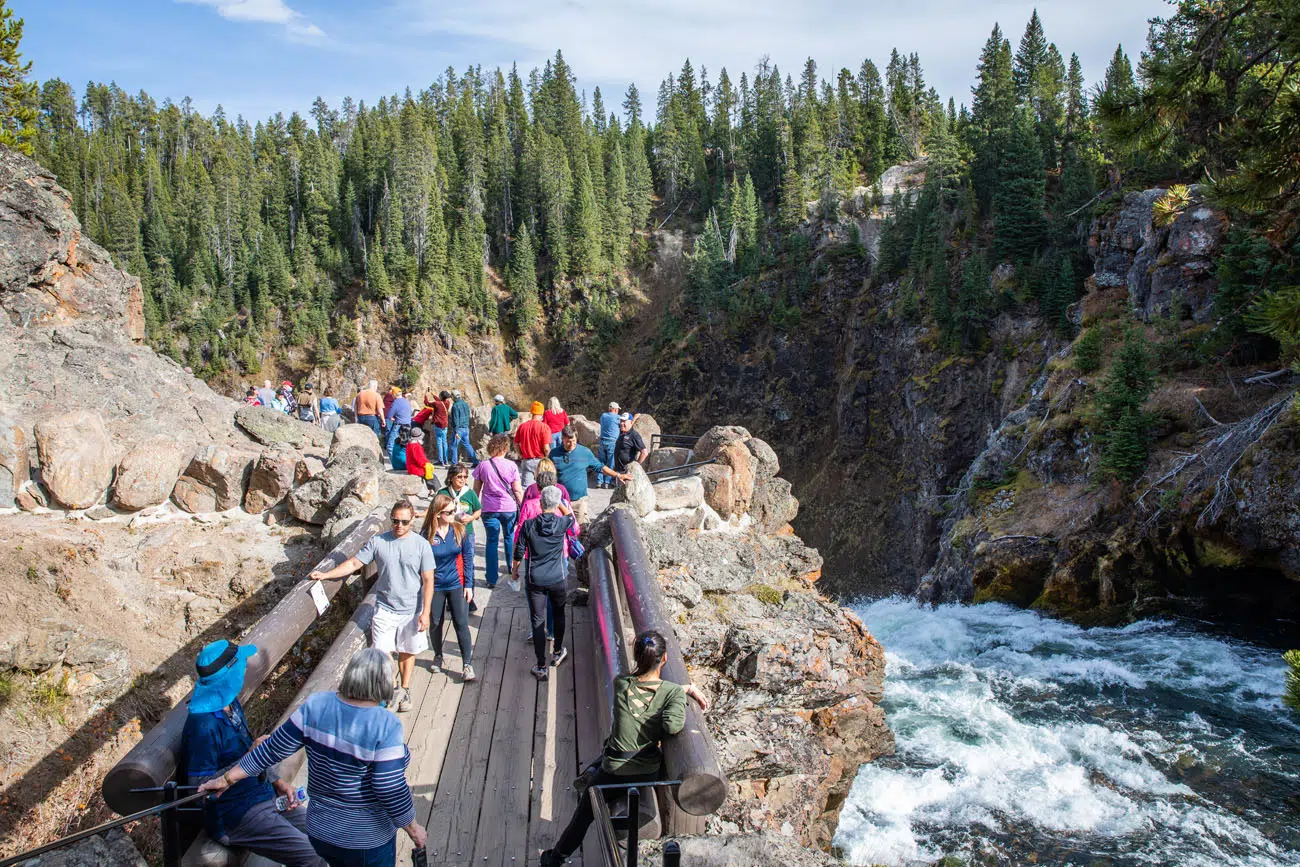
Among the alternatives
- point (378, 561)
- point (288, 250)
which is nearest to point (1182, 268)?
point (378, 561)

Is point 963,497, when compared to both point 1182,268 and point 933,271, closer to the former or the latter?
point 1182,268

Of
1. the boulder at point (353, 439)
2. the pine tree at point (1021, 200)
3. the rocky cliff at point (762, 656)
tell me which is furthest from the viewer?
the pine tree at point (1021, 200)

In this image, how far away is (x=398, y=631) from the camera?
602 cm

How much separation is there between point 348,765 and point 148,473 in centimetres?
885

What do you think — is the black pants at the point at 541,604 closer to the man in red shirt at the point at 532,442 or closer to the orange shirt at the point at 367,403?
the man in red shirt at the point at 532,442

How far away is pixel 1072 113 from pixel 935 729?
177 feet

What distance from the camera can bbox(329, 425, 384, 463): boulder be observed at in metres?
13.9

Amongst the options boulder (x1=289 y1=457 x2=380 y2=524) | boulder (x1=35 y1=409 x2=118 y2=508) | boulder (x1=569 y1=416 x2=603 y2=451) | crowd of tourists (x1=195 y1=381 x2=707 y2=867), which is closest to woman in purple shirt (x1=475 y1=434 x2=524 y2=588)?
crowd of tourists (x1=195 y1=381 x2=707 y2=867)

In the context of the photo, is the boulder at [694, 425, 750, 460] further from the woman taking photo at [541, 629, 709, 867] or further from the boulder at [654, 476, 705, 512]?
the woman taking photo at [541, 629, 709, 867]

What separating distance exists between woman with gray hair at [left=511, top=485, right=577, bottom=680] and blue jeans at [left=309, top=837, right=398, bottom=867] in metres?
2.75

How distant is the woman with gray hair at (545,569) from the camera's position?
6.53m

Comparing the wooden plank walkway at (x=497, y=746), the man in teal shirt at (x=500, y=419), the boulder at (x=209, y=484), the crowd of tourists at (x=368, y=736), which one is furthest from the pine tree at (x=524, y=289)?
the crowd of tourists at (x=368, y=736)

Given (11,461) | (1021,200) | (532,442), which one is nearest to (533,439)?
(532,442)

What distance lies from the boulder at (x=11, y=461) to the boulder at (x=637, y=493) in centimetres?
785
